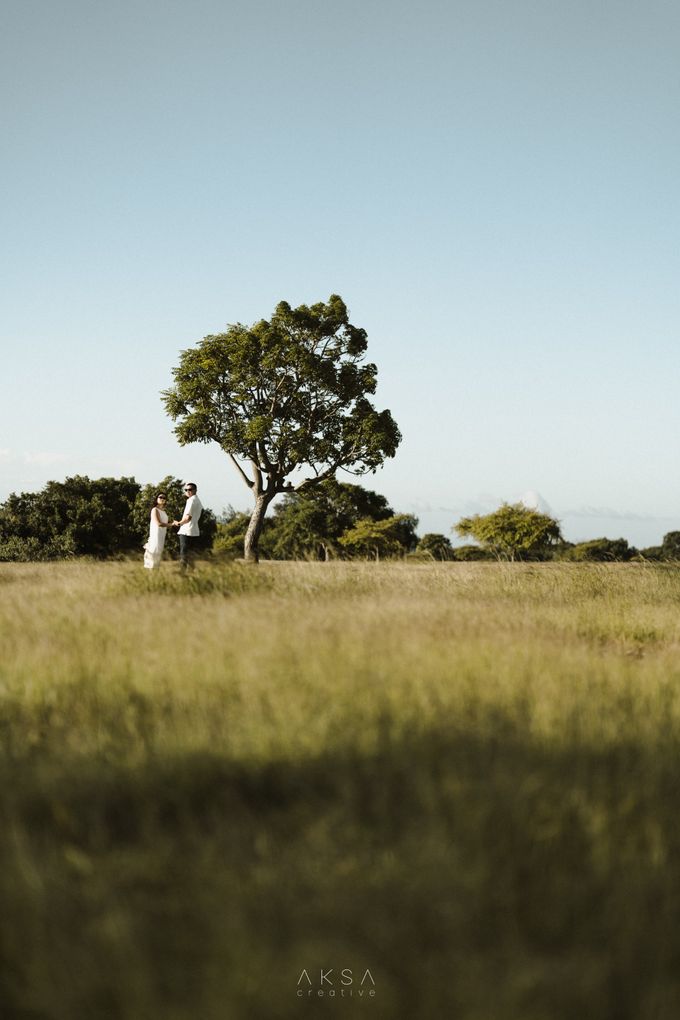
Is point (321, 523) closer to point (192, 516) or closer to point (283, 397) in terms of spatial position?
point (283, 397)

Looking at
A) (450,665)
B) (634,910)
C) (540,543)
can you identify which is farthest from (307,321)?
(634,910)

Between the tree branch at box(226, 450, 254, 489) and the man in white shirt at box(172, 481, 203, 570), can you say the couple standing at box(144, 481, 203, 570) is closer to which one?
the man in white shirt at box(172, 481, 203, 570)

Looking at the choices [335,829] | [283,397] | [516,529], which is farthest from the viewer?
[516,529]

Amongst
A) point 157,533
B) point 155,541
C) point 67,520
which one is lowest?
point 155,541

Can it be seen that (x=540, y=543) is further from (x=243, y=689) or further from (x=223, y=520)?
(x=243, y=689)

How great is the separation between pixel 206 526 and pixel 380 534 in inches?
415

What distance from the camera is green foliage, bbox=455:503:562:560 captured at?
139ft

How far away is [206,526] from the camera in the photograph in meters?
42.0

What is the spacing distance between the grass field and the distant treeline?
28.9 meters

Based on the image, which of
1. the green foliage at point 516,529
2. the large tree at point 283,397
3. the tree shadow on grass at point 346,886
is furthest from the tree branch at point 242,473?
the tree shadow on grass at point 346,886

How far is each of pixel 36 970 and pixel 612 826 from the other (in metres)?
1.81

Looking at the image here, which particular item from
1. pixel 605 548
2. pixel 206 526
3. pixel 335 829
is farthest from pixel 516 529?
pixel 335 829

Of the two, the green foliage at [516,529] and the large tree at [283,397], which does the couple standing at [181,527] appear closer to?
→ the large tree at [283,397]

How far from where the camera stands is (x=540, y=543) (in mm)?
42469
